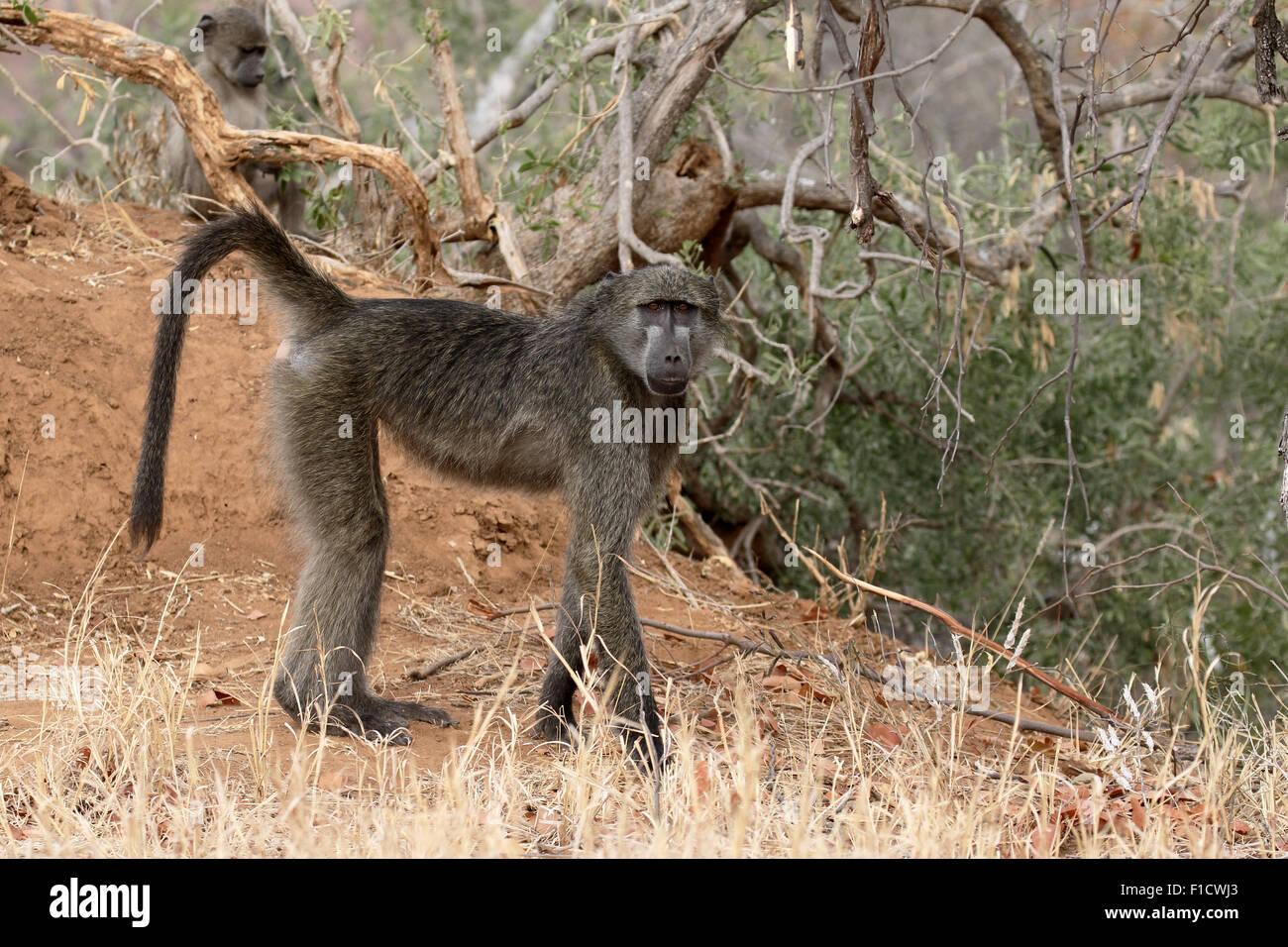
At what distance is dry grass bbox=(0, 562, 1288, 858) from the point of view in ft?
8.16

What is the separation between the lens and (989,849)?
2.50m

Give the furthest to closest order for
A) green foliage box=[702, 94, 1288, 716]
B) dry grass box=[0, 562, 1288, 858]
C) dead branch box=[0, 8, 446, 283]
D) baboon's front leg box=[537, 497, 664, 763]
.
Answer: green foliage box=[702, 94, 1288, 716]
dead branch box=[0, 8, 446, 283]
baboon's front leg box=[537, 497, 664, 763]
dry grass box=[0, 562, 1288, 858]

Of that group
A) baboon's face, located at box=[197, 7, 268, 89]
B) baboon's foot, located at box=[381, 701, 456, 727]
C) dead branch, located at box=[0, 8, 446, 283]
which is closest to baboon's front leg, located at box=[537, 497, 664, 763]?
baboon's foot, located at box=[381, 701, 456, 727]

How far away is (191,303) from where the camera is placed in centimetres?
359

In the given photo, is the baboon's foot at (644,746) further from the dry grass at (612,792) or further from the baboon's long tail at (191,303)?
the baboon's long tail at (191,303)

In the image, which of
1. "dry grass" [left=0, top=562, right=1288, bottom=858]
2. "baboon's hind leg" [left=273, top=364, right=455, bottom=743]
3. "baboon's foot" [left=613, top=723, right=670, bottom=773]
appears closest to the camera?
"dry grass" [left=0, top=562, right=1288, bottom=858]

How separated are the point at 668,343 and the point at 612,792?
54.9 inches

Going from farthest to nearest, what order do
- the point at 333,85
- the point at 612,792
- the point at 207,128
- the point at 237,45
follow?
the point at 237,45, the point at 333,85, the point at 207,128, the point at 612,792

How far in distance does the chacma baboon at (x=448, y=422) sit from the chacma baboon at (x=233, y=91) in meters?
2.90

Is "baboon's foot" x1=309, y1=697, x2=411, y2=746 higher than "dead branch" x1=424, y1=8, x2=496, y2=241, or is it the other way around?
"dead branch" x1=424, y1=8, x2=496, y2=241

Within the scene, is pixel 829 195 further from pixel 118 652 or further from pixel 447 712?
pixel 118 652

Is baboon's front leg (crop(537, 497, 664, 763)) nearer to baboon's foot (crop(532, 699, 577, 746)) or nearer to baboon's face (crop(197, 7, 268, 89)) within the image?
baboon's foot (crop(532, 699, 577, 746))

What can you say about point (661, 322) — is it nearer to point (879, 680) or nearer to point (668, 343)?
point (668, 343)

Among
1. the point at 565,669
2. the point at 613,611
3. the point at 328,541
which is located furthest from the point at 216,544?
the point at 613,611
